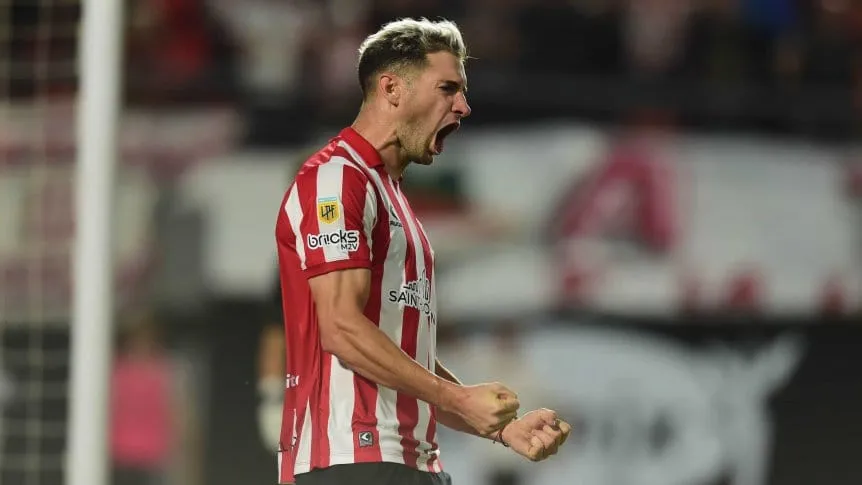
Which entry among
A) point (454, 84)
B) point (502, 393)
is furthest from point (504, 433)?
point (454, 84)

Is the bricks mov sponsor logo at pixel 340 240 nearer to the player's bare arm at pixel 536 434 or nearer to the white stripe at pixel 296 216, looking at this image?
the white stripe at pixel 296 216

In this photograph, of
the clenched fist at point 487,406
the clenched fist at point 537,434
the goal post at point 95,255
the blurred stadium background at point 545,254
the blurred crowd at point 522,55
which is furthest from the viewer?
the blurred crowd at point 522,55

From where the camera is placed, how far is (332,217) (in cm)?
297

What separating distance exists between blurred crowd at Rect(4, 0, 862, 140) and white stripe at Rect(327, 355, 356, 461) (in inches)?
236

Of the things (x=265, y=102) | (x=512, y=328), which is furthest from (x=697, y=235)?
(x=265, y=102)

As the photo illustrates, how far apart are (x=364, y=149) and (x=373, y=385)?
0.55 meters

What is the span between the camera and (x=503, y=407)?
2.76 metres

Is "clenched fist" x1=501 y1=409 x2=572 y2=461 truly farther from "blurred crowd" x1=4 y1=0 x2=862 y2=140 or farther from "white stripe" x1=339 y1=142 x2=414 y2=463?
"blurred crowd" x1=4 y1=0 x2=862 y2=140

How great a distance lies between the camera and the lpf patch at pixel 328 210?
297 centimetres

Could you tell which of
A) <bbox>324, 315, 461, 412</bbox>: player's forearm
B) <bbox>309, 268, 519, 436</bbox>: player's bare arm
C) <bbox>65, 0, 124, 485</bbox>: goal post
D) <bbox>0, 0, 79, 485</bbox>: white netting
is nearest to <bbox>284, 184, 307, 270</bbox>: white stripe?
<bbox>309, 268, 519, 436</bbox>: player's bare arm

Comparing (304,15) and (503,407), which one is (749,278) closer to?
(304,15)

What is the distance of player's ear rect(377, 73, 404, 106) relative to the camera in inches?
125

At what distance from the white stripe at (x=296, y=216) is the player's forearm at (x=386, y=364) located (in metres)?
0.22

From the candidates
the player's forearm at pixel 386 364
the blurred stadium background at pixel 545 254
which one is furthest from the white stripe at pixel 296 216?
the blurred stadium background at pixel 545 254
